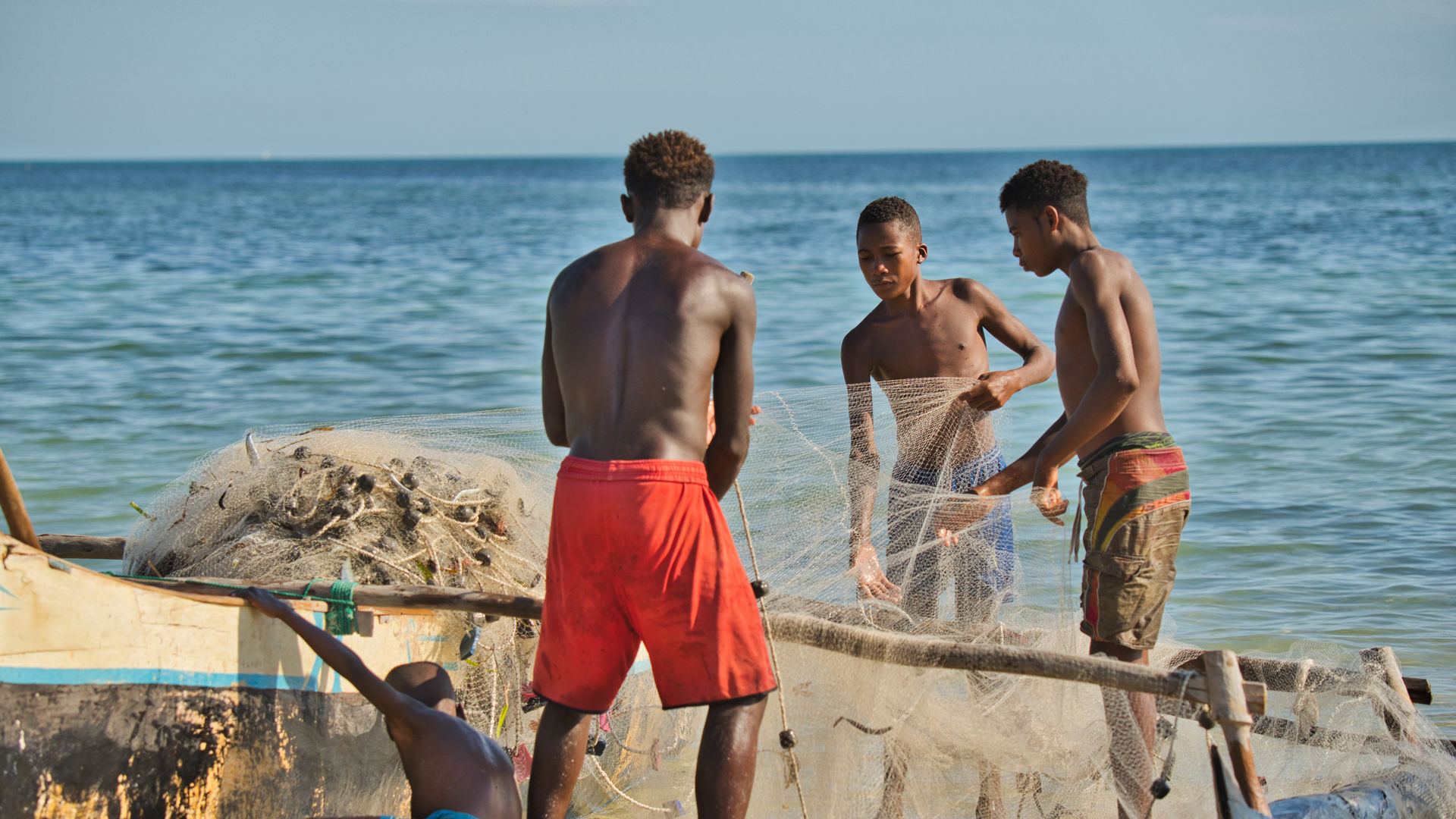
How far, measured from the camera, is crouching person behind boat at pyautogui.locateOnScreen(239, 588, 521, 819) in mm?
2445

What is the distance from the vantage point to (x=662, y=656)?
2.30 metres

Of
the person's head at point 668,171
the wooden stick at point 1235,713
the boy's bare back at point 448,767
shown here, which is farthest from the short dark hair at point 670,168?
the wooden stick at point 1235,713

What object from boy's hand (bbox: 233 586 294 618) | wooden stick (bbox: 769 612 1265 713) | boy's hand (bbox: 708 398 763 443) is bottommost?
boy's hand (bbox: 233 586 294 618)

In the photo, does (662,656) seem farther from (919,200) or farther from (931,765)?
(919,200)

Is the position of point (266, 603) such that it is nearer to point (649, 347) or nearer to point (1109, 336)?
point (649, 347)

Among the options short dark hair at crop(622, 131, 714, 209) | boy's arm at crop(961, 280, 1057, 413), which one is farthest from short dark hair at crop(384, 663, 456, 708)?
boy's arm at crop(961, 280, 1057, 413)

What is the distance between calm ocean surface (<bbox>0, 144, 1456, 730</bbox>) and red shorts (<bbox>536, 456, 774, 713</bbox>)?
3287mm

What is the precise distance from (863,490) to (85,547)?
2819mm

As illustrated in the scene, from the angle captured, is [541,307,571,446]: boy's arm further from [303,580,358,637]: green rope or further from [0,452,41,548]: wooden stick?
[0,452,41,548]: wooden stick

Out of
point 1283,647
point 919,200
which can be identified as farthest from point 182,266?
point 919,200

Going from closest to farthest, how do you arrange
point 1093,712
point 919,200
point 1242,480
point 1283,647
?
point 1093,712 → point 1283,647 → point 1242,480 → point 919,200

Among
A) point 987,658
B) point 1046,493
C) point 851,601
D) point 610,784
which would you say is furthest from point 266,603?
point 1046,493

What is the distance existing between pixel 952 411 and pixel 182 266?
73.1ft

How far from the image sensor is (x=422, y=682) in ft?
9.14
